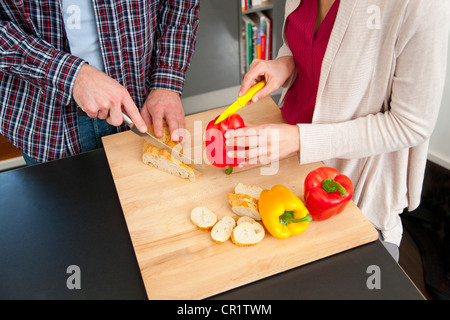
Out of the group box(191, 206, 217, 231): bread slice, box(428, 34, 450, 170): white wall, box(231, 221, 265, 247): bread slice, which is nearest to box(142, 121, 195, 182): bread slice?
box(191, 206, 217, 231): bread slice

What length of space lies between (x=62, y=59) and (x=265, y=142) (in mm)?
677

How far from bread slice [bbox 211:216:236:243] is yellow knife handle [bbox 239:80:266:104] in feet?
1.20

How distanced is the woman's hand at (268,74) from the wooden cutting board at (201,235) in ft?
0.79

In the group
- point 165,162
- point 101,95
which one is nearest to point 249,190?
point 165,162

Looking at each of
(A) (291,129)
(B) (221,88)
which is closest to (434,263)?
(A) (291,129)

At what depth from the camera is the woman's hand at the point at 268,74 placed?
1219 mm

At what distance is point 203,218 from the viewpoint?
3.39ft

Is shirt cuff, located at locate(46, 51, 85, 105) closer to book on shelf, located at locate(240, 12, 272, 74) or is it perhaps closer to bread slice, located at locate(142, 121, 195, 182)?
bread slice, located at locate(142, 121, 195, 182)

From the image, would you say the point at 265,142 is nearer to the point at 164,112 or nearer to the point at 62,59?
→ the point at 164,112

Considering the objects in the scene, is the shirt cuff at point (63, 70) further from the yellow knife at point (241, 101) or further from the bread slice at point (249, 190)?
the bread slice at point (249, 190)

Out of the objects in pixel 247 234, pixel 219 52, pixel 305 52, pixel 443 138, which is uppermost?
pixel 305 52

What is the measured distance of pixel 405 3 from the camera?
83 cm

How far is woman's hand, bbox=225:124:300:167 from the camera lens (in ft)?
3.45
